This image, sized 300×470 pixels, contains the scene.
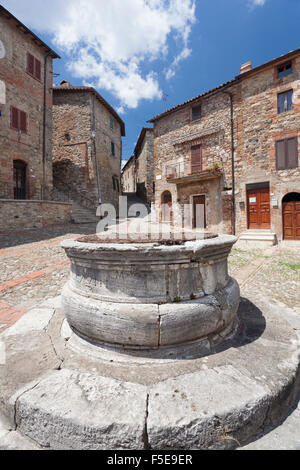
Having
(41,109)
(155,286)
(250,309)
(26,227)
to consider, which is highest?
(41,109)

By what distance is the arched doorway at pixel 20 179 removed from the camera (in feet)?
45.1

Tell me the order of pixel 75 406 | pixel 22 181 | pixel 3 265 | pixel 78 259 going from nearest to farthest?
pixel 75 406
pixel 78 259
pixel 3 265
pixel 22 181

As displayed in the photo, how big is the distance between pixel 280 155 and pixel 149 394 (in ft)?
41.3

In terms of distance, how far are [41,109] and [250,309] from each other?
1777 centimetres

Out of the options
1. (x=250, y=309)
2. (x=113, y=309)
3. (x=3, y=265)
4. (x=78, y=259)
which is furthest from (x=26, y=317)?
(x=3, y=265)

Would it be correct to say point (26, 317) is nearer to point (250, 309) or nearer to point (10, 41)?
point (250, 309)

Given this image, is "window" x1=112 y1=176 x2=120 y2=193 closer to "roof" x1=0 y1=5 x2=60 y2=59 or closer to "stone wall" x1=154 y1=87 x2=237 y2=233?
"stone wall" x1=154 y1=87 x2=237 y2=233

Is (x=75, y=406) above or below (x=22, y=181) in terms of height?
below

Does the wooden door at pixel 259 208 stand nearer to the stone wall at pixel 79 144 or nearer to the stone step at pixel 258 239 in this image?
the stone step at pixel 258 239

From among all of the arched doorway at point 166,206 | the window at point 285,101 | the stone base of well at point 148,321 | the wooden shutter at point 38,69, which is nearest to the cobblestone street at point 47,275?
the stone base of well at point 148,321

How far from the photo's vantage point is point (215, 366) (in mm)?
1721

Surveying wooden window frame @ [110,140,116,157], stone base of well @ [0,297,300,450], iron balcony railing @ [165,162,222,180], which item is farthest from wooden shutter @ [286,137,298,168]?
wooden window frame @ [110,140,116,157]

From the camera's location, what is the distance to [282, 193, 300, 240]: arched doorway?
10.7 m

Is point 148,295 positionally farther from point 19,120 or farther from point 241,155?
point 19,120
